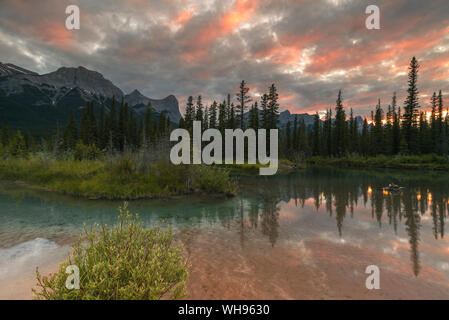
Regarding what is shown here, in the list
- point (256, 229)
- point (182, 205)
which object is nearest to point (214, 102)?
point (182, 205)

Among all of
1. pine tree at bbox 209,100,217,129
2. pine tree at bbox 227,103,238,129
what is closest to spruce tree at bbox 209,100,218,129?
pine tree at bbox 209,100,217,129

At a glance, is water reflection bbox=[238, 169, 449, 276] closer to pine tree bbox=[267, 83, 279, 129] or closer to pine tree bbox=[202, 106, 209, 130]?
pine tree bbox=[267, 83, 279, 129]

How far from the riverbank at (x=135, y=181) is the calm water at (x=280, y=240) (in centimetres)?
158

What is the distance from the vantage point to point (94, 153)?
33281 mm

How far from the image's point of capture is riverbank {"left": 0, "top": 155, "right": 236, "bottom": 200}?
1645 centimetres

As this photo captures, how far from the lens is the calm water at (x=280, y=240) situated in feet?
17.1

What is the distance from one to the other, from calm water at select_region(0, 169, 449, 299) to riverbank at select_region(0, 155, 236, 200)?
5.18 ft

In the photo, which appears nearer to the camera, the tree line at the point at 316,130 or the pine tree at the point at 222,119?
the tree line at the point at 316,130

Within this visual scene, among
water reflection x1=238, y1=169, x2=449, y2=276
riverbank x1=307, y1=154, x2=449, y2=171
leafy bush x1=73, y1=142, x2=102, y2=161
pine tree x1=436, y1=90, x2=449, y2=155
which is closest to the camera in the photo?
water reflection x1=238, y1=169, x2=449, y2=276

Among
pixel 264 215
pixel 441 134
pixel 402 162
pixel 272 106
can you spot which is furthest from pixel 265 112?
pixel 264 215

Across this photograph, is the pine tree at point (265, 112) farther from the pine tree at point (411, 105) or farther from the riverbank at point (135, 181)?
the riverbank at point (135, 181)

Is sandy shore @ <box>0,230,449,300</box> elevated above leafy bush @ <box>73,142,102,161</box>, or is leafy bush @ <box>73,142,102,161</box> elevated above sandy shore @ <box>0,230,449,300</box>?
leafy bush @ <box>73,142,102,161</box>

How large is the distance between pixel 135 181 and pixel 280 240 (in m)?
13.1

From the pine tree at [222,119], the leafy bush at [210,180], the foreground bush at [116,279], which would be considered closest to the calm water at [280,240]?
the foreground bush at [116,279]
